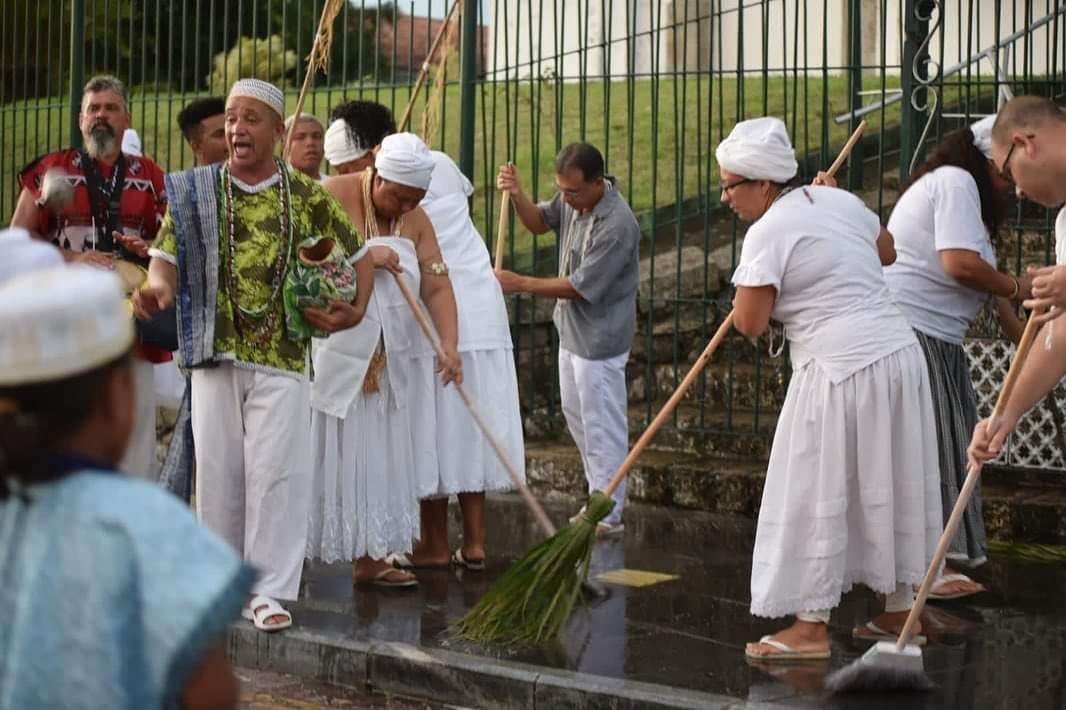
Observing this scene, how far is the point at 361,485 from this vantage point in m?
7.77

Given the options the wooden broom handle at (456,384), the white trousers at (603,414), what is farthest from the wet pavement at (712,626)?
the wooden broom handle at (456,384)

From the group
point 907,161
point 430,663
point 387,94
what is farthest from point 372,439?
point 387,94

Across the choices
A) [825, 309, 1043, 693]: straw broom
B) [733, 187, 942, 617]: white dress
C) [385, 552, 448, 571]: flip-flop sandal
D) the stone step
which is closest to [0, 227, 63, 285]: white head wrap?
[825, 309, 1043, 693]: straw broom

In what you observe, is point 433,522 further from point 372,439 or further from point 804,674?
point 804,674

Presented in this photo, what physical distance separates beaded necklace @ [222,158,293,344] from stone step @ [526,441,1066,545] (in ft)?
12.5

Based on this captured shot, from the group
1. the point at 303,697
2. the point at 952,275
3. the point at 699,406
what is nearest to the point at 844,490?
the point at 952,275

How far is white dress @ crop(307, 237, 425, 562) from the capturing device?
7.65m

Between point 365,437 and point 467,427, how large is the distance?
0.65m

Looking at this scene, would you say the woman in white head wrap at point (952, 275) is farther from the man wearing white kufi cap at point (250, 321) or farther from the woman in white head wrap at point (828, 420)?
the man wearing white kufi cap at point (250, 321)

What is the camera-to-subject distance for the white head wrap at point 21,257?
96.7 inches

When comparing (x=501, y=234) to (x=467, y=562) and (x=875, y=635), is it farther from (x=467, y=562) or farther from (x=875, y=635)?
(x=875, y=635)

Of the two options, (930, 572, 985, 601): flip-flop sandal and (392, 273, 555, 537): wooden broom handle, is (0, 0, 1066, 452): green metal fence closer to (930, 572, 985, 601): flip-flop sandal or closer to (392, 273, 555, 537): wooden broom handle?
(930, 572, 985, 601): flip-flop sandal

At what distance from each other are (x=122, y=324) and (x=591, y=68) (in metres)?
19.3

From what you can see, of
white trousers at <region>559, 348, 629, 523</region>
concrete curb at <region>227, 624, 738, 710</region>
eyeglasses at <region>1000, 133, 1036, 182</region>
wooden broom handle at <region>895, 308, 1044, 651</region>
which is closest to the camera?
wooden broom handle at <region>895, 308, 1044, 651</region>
